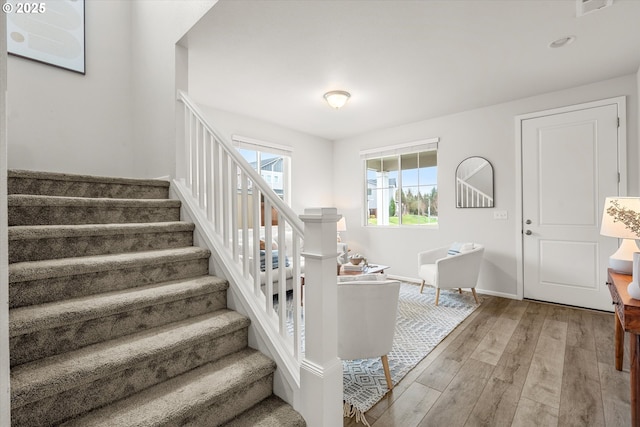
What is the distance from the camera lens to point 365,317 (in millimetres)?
1901

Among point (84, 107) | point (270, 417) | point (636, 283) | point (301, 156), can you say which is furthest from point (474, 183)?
point (84, 107)

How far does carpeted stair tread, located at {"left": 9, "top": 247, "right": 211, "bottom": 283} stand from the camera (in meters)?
1.37

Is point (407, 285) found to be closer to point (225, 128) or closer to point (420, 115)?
point (420, 115)

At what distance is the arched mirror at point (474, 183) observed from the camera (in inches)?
161

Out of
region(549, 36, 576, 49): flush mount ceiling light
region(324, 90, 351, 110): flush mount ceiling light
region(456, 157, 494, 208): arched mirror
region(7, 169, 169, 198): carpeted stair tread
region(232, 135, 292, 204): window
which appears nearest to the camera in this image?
region(7, 169, 169, 198): carpeted stair tread

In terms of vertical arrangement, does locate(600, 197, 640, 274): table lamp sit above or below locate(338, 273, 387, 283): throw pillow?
above

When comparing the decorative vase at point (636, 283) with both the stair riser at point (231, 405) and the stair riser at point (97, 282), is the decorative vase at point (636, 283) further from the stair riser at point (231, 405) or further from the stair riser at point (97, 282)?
the stair riser at point (97, 282)

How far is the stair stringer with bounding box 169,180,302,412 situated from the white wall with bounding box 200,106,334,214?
238 centimetres

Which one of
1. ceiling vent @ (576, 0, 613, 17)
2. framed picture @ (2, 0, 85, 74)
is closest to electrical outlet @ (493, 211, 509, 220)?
ceiling vent @ (576, 0, 613, 17)

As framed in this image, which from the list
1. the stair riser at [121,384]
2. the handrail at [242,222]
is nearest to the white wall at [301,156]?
the handrail at [242,222]

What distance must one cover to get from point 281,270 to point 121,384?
80 centimetres

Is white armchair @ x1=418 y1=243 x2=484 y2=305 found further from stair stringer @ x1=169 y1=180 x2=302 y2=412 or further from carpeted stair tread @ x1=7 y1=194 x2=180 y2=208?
carpeted stair tread @ x1=7 y1=194 x2=180 y2=208

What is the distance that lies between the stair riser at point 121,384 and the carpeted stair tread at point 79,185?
1416 mm

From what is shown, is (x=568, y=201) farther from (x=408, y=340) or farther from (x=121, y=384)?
(x=121, y=384)
